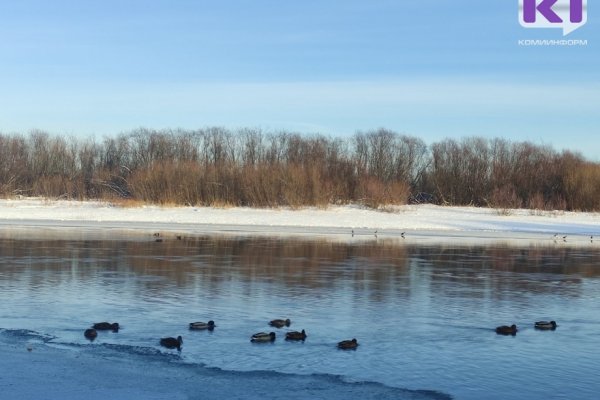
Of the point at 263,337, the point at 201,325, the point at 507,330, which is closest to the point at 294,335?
the point at 263,337

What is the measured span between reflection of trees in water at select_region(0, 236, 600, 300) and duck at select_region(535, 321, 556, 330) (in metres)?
3.20

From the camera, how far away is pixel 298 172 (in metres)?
51.3

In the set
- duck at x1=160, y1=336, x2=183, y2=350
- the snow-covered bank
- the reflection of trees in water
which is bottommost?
duck at x1=160, y1=336, x2=183, y2=350

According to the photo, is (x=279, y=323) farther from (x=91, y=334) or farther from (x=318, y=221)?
(x=318, y=221)

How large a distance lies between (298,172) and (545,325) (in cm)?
3966

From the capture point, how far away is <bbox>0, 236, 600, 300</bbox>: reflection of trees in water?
54.5ft

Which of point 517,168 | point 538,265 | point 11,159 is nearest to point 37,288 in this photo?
point 538,265

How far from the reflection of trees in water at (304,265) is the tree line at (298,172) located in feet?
80.8

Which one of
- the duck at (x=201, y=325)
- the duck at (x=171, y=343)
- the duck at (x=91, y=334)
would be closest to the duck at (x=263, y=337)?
the duck at (x=201, y=325)

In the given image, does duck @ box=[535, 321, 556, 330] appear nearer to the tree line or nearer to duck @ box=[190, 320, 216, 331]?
duck @ box=[190, 320, 216, 331]

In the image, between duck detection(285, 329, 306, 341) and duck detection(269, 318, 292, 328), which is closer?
duck detection(285, 329, 306, 341)

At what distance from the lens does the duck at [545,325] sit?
12.0 meters

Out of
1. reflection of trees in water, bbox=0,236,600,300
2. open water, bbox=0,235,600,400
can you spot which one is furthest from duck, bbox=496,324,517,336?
reflection of trees in water, bbox=0,236,600,300

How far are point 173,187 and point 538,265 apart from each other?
3569 centimetres
